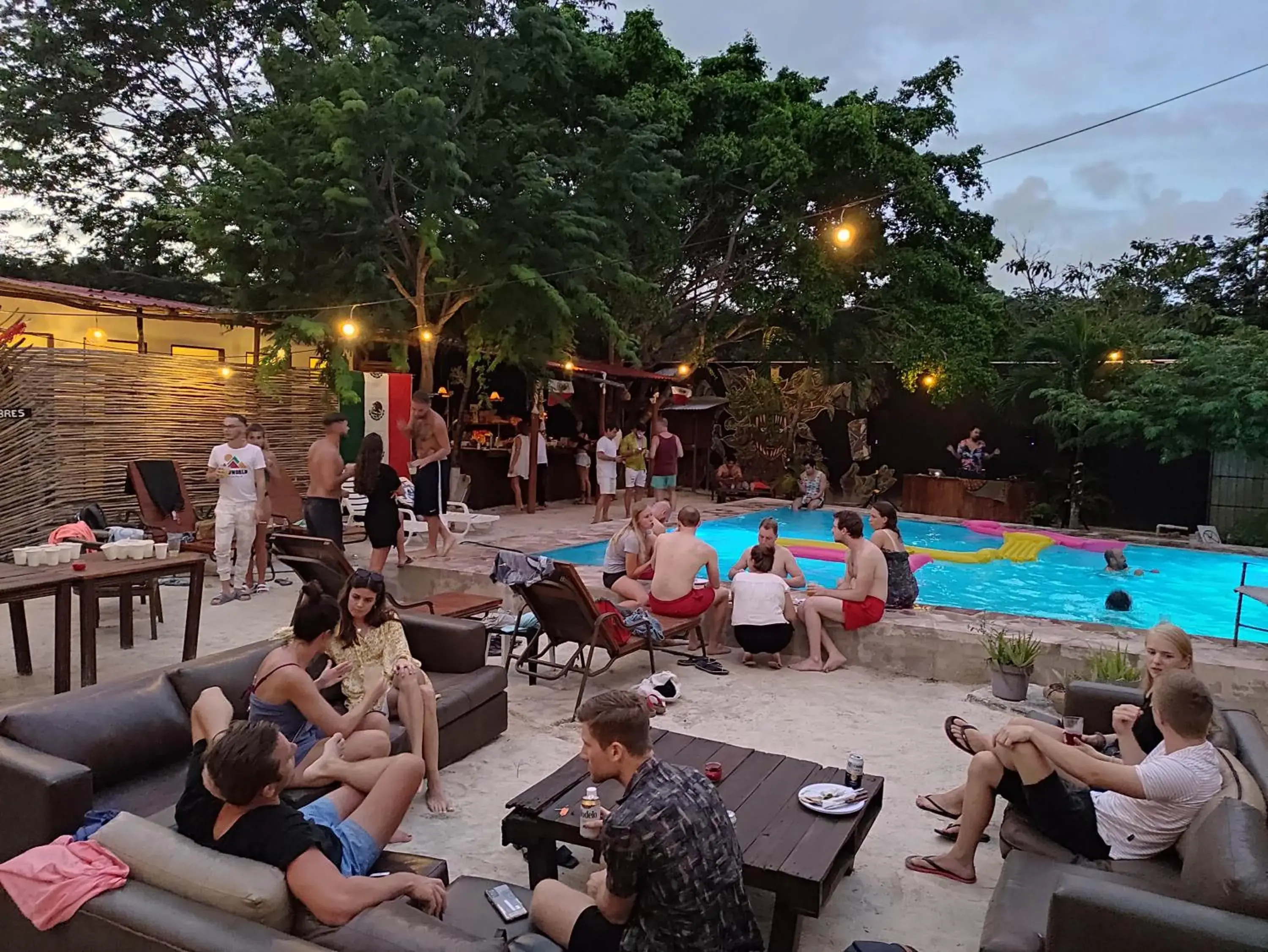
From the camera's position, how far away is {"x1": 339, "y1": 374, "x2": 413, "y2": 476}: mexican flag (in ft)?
37.5

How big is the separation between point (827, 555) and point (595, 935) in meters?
9.84

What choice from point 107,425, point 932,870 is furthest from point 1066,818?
point 107,425

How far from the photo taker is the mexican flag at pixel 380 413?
11.4 meters

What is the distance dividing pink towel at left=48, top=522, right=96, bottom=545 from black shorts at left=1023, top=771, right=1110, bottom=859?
19.0 ft

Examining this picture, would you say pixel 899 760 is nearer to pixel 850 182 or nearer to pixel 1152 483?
pixel 850 182

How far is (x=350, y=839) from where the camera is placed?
8.53 feet

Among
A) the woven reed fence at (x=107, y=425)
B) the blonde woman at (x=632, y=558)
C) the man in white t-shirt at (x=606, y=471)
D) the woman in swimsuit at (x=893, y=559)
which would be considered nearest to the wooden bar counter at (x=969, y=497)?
the man in white t-shirt at (x=606, y=471)

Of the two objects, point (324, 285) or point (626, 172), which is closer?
point (324, 285)

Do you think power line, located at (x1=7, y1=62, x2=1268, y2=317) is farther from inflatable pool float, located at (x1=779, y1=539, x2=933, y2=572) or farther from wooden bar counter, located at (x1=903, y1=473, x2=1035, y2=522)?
wooden bar counter, located at (x1=903, y1=473, x2=1035, y2=522)

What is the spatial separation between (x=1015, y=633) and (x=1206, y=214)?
116 ft

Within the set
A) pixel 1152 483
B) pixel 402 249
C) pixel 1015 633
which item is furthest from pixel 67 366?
pixel 1152 483

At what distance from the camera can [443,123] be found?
10328 mm

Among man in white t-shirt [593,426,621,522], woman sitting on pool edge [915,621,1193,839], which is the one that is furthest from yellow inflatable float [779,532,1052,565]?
woman sitting on pool edge [915,621,1193,839]

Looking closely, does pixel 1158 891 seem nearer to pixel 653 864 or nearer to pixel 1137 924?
pixel 1137 924
